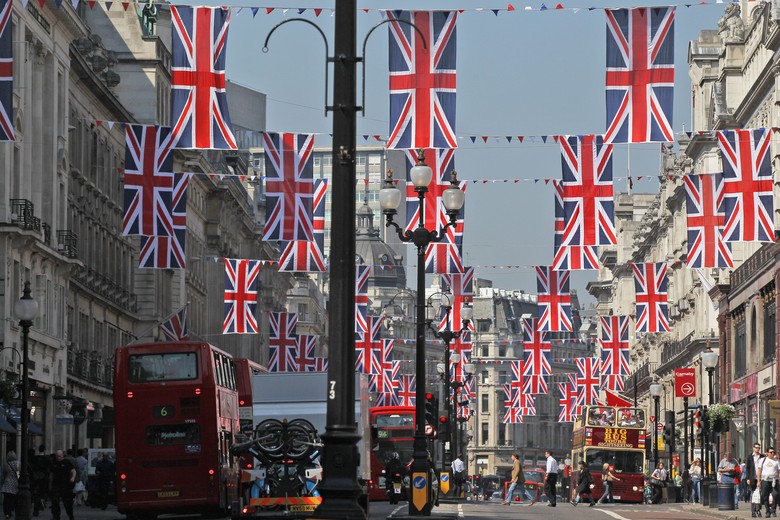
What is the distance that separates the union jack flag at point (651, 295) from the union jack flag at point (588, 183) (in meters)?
22.7

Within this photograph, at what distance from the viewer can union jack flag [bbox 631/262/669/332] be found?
6562cm

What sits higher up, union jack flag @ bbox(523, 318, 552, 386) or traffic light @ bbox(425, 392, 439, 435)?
union jack flag @ bbox(523, 318, 552, 386)

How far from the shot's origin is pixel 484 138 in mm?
42312

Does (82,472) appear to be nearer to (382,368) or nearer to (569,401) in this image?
(382,368)

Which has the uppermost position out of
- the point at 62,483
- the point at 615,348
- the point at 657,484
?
the point at 615,348

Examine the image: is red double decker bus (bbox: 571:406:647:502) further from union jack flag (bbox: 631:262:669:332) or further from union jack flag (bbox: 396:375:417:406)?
union jack flag (bbox: 396:375:417:406)

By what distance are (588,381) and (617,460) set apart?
1684 cm

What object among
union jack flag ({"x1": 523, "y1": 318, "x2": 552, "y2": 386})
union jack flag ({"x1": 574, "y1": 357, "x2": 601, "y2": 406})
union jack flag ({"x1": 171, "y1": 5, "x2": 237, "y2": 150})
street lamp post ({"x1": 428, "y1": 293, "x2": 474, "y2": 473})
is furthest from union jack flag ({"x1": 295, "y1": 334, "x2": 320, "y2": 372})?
union jack flag ({"x1": 171, "y1": 5, "x2": 237, "y2": 150})

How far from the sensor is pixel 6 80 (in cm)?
3164

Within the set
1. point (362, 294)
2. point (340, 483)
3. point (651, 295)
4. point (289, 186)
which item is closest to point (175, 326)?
point (362, 294)

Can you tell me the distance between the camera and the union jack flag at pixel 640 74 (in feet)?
116

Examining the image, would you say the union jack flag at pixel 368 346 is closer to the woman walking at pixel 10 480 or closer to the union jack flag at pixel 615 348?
the union jack flag at pixel 615 348

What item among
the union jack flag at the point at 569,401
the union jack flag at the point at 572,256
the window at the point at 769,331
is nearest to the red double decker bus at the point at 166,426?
the union jack flag at the point at 572,256

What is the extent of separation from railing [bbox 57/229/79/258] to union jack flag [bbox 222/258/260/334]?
6051mm
